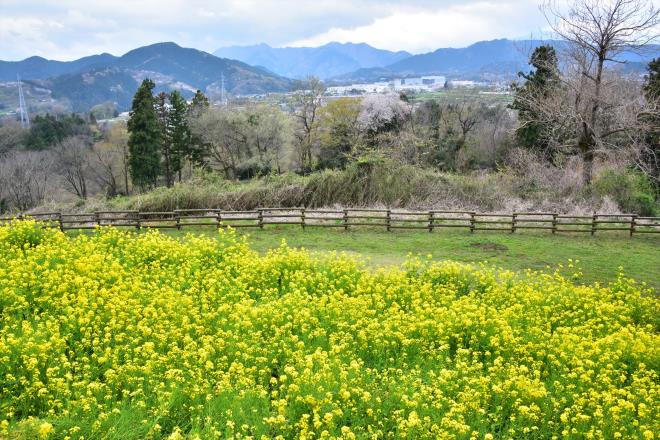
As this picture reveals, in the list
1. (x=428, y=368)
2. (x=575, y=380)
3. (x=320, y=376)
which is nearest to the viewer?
(x=320, y=376)

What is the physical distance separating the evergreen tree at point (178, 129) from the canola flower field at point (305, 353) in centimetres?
3766

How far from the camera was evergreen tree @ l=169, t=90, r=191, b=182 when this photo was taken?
165ft

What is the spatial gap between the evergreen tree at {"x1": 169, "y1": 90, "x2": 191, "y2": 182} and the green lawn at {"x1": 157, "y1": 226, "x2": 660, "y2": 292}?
31080 mm

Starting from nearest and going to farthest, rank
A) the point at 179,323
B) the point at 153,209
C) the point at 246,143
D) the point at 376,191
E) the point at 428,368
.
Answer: the point at 428,368, the point at 179,323, the point at 153,209, the point at 376,191, the point at 246,143

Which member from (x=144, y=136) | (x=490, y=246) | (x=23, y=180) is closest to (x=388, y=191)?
(x=490, y=246)

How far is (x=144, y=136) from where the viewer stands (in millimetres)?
45250

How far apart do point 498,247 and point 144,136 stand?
35769 mm

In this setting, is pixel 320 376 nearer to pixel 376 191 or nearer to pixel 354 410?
pixel 354 410

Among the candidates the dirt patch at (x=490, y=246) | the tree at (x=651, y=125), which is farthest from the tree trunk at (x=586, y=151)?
the dirt patch at (x=490, y=246)

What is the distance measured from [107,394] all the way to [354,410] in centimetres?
405

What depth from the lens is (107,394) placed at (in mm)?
8141

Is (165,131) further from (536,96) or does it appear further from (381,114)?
(536,96)

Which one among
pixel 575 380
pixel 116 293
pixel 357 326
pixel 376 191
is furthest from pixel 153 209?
pixel 575 380

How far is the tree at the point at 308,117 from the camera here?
145ft
